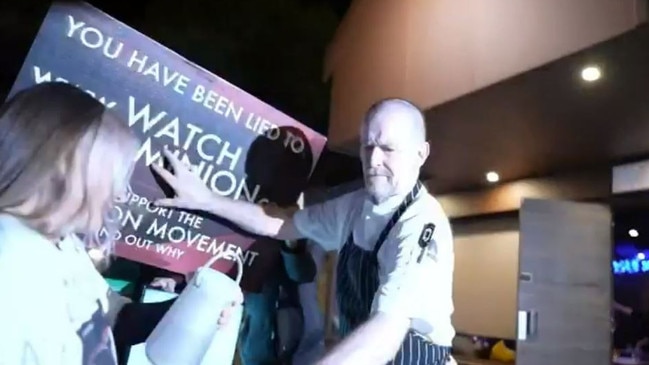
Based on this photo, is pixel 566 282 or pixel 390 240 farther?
pixel 566 282

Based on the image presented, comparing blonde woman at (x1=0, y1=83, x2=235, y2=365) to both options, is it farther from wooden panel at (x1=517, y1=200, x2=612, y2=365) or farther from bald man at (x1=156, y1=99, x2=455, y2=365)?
wooden panel at (x1=517, y1=200, x2=612, y2=365)

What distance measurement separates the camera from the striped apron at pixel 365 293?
984 millimetres

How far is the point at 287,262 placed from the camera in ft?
3.70

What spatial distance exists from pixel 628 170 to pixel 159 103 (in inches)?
107

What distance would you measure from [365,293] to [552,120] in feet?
5.99

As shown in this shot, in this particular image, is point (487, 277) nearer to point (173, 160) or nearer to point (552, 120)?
point (552, 120)

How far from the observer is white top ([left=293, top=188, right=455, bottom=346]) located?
916 millimetres

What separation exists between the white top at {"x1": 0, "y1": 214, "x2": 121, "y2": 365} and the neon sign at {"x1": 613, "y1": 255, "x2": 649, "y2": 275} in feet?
11.2

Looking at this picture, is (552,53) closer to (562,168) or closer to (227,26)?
(227,26)

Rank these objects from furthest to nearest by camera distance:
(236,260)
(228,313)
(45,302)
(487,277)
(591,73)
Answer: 1. (487,277)
2. (591,73)
3. (236,260)
4. (228,313)
5. (45,302)

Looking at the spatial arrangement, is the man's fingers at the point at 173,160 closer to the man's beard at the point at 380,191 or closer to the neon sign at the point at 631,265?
the man's beard at the point at 380,191

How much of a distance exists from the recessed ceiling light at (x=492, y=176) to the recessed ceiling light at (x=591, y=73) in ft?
5.33

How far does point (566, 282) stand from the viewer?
3316 millimetres

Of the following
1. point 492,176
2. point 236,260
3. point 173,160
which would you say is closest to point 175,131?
point 173,160
